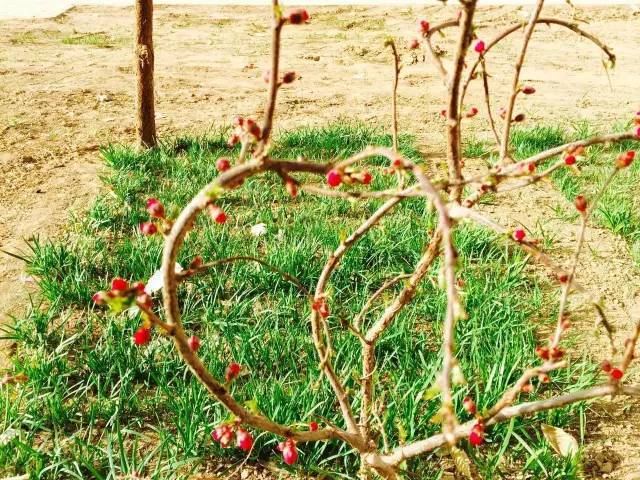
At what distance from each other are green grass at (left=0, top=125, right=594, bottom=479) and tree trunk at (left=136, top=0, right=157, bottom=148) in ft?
2.63

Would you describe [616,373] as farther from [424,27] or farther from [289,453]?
[424,27]

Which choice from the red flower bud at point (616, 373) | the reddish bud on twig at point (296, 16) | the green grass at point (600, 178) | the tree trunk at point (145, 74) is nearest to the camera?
the reddish bud on twig at point (296, 16)

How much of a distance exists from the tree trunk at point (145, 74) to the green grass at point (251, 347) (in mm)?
803

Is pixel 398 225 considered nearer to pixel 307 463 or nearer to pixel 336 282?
pixel 336 282

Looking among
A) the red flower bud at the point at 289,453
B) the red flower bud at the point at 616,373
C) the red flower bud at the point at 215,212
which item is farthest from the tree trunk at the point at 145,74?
the red flower bud at the point at 616,373

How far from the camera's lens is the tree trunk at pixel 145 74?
13.4ft

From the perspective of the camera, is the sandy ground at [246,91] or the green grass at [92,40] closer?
the sandy ground at [246,91]

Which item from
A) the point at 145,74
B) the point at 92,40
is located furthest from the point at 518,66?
the point at 92,40

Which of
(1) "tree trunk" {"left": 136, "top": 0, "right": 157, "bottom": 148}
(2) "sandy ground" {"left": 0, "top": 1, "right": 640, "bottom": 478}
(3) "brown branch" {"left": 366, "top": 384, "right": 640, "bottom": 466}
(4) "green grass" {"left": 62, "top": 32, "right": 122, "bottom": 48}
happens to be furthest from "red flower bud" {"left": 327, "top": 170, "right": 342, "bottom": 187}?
(4) "green grass" {"left": 62, "top": 32, "right": 122, "bottom": 48}

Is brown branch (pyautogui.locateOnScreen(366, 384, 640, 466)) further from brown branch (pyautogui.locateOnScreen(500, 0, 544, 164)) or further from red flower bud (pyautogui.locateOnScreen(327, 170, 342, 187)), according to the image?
red flower bud (pyautogui.locateOnScreen(327, 170, 342, 187))

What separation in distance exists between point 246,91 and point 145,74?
1.92 meters

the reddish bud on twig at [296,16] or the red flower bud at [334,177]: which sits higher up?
the reddish bud on twig at [296,16]

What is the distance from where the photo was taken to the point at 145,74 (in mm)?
4227

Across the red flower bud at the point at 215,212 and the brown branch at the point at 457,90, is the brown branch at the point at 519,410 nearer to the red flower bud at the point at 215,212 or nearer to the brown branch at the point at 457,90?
the brown branch at the point at 457,90
